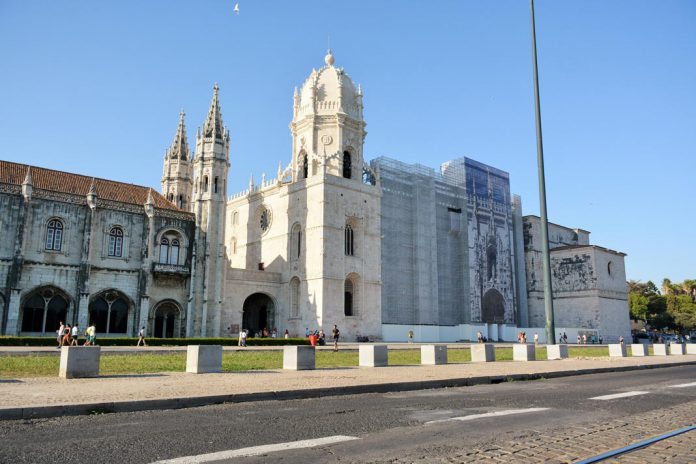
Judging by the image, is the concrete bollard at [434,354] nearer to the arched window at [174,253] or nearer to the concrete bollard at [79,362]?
the concrete bollard at [79,362]

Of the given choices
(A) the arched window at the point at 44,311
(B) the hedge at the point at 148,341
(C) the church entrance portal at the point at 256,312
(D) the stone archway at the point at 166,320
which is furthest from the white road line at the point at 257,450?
(C) the church entrance portal at the point at 256,312

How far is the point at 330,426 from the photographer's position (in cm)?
811

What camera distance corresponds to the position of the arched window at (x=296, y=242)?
5028 centimetres

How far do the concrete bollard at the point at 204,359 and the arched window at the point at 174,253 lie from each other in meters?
28.1

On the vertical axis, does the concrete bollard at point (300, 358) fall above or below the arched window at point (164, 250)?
below

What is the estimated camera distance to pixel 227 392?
11.0 meters

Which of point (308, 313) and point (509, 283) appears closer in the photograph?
point (308, 313)

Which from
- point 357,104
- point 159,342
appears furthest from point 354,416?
point 357,104

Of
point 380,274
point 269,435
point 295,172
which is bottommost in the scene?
point 269,435

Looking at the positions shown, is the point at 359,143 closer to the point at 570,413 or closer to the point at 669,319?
the point at 570,413

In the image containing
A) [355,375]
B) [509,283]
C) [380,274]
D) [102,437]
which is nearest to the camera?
[102,437]

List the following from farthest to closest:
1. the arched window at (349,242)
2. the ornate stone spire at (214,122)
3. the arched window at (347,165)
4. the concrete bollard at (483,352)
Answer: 1. the arched window at (347,165)
2. the arched window at (349,242)
3. the ornate stone spire at (214,122)
4. the concrete bollard at (483,352)

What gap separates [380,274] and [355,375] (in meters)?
35.8

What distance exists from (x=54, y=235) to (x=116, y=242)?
4.04 metres
